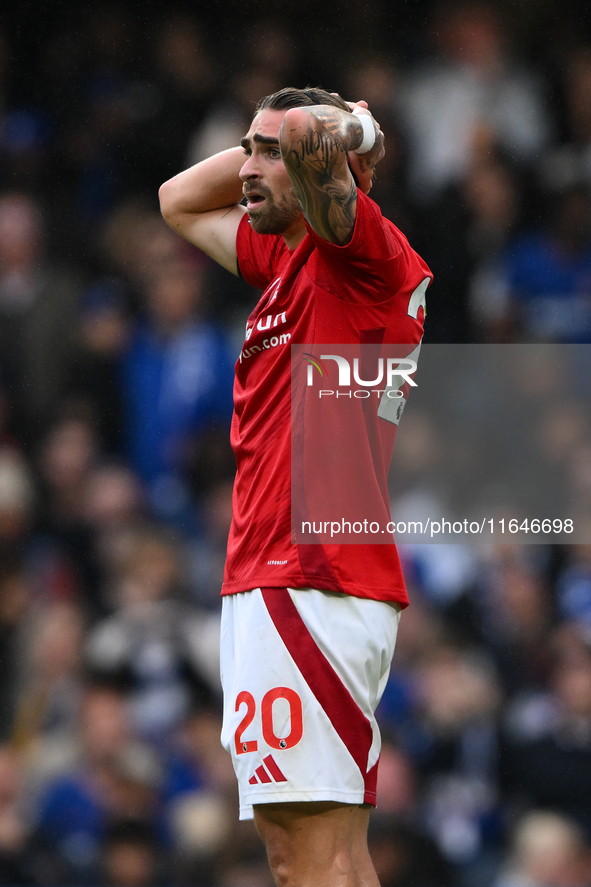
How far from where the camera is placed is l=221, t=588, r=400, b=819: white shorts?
2.63m

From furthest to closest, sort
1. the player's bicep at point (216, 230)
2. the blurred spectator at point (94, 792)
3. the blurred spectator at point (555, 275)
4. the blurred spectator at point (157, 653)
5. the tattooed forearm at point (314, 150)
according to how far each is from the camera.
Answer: the blurred spectator at point (555, 275) → the blurred spectator at point (157, 653) → the blurred spectator at point (94, 792) → the player's bicep at point (216, 230) → the tattooed forearm at point (314, 150)

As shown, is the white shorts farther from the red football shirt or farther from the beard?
the beard

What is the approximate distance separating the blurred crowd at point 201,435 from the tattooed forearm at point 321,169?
3127 mm

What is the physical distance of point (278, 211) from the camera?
9.64 ft

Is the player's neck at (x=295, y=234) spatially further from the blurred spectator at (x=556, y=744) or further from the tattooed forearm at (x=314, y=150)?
the blurred spectator at (x=556, y=744)

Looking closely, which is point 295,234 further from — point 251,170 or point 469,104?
point 469,104

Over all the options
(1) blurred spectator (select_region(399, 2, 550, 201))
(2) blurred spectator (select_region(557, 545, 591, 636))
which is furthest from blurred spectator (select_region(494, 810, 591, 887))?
(1) blurred spectator (select_region(399, 2, 550, 201))

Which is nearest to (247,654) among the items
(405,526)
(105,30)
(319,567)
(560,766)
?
(319,567)

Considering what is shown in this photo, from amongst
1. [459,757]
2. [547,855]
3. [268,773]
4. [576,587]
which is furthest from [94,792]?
[268,773]

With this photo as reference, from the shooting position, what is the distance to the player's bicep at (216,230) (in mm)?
3381

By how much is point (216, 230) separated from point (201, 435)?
282cm

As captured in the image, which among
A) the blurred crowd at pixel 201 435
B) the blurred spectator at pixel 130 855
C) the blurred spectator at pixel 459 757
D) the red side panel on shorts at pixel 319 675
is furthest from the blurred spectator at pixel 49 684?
the red side panel on shorts at pixel 319 675

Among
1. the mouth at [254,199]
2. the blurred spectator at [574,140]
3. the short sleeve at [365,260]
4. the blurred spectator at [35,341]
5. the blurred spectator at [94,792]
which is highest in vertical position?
the blurred spectator at [574,140]

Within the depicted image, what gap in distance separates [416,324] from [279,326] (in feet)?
1.09
